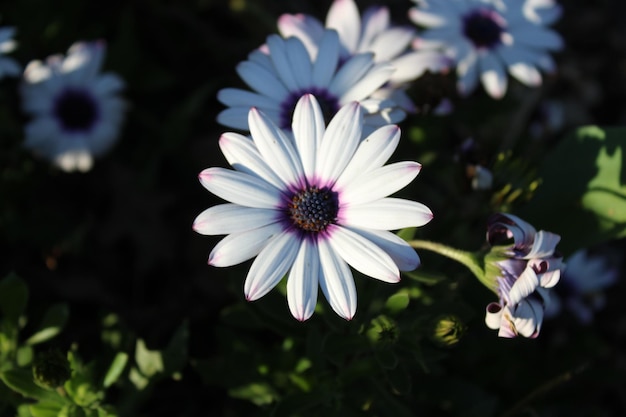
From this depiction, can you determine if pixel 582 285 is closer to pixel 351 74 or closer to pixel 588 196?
pixel 588 196

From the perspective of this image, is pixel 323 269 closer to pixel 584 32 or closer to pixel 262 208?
pixel 262 208

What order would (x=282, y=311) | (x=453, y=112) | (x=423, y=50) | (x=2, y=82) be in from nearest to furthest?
(x=282, y=311), (x=423, y=50), (x=453, y=112), (x=2, y=82)

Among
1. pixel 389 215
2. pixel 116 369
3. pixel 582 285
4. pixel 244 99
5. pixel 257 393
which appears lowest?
pixel 582 285

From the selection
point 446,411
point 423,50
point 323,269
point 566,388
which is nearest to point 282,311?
point 323,269

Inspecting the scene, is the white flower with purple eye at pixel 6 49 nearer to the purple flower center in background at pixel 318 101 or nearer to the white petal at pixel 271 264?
the purple flower center in background at pixel 318 101

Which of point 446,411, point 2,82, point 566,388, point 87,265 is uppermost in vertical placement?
point 2,82

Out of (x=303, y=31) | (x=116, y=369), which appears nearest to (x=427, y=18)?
(x=303, y=31)

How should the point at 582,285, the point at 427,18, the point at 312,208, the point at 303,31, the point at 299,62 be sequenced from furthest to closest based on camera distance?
the point at 582,285 < the point at 427,18 < the point at 303,31 < the point at 299,62 < the point at 312,208

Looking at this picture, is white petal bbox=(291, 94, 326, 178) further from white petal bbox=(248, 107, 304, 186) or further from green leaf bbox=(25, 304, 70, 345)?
green leaf bbox=(25, 304, 70, 345)
